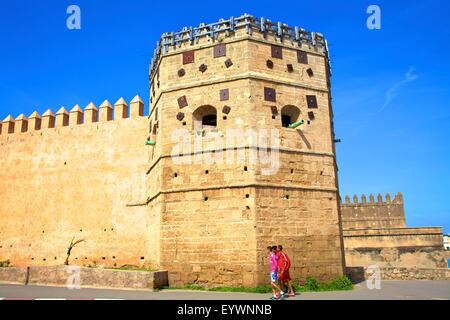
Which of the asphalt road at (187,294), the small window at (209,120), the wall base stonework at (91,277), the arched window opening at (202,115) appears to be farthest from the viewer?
the small window at (209,120)

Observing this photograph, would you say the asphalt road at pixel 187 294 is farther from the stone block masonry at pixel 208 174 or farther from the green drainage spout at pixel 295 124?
the green drainage spout at pixel 295 124

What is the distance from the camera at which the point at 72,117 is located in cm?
1599

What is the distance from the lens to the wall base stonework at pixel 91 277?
10320 millimetres

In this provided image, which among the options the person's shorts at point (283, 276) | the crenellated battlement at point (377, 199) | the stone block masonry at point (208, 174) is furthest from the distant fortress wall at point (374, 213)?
the person's shorts at point (283, 276)

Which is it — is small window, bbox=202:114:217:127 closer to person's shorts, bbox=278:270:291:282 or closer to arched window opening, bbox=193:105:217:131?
arched window opening, bbox=193:105:217:131

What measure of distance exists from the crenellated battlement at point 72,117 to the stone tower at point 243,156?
7.98ft

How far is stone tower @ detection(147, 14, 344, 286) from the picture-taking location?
1085cm

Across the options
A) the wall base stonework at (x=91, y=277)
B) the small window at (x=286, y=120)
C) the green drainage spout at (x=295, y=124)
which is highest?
the small window at (x=286, y=120)

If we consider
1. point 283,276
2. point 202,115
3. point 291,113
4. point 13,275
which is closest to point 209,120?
point 202,115

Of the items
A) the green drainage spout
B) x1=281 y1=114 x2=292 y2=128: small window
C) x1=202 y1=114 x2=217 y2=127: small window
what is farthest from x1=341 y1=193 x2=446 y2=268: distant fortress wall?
x1=202 y1=114 x2=217 y2=127: small window

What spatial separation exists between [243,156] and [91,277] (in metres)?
5.49

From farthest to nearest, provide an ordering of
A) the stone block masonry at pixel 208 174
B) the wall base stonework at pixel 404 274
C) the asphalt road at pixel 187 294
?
the wall base stonework at pixel 404 274
the stone block masonry at pixel 208 174
the asphalt road at pixel 187 294
